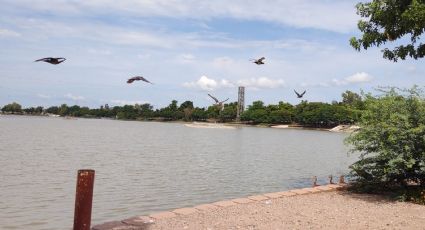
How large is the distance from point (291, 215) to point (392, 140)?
157 inches

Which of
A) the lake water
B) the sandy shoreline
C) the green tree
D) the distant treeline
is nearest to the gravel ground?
the sandy shoreline

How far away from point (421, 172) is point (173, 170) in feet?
44.2

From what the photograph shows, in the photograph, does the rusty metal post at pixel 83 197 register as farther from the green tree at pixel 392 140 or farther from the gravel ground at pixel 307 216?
the green tree at pixel 392 140

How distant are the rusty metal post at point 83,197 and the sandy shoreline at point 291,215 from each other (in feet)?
4.38

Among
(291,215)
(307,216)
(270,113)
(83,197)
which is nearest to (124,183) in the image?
(291,215)

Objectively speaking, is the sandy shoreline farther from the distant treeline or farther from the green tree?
the distant treeline

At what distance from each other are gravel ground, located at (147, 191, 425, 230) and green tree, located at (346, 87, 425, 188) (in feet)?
4.21

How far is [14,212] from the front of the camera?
12414 millimetres

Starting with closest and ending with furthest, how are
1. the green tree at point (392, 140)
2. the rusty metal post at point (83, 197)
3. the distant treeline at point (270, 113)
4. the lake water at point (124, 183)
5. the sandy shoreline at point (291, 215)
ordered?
the rusty metal post at point (83, 197) → the sandy shoreline at point (291, 215) → the green tree at point (392, 140) → the lake water at point (124, 183) → the distant treeline at point (270, 113)

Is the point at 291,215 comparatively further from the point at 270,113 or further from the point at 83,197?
the point at 270,113

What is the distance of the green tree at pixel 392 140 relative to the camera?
457 inches

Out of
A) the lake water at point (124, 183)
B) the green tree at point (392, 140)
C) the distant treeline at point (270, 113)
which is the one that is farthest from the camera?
the distant treeline at point (270, 113)

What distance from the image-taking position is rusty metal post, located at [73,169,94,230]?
21.3 ft

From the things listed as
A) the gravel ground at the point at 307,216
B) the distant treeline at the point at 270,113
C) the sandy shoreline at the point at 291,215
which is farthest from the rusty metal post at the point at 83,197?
the distant treeline at the point at 270,113
